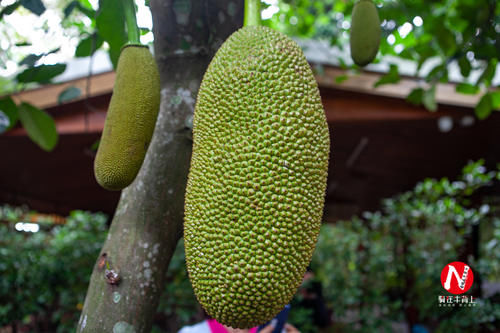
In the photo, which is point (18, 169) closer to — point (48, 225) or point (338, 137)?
Answer: point (48, 225)

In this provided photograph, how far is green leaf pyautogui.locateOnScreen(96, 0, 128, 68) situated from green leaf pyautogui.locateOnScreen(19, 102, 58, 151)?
1.09 ft

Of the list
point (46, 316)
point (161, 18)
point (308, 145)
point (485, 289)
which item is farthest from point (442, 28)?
point (46, 316)

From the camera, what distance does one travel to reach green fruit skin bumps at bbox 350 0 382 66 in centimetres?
99

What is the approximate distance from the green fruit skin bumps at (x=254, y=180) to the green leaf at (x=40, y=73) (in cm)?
53

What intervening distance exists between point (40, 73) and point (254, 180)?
2.34ft

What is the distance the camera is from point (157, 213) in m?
0.78

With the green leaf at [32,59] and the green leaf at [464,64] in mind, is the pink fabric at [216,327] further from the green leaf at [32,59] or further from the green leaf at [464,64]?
the green leaf at [464,64]

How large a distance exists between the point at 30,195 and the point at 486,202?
175 inches

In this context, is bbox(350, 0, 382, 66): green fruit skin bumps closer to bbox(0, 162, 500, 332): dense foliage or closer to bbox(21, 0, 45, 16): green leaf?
bbox(21, 0, 45, 16): green leaf

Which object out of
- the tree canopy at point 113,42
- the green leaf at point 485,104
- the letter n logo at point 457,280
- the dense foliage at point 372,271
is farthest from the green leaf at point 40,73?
the dense foliage at point 372,271

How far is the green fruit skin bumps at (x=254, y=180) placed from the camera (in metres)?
0.53

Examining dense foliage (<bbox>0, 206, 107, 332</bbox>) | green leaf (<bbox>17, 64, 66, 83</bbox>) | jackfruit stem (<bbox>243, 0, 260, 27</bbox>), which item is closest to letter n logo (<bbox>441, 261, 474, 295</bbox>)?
jackfruit stem (<bbox>243, 0, 260, 27</bbox>)

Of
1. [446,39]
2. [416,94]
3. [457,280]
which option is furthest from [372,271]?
[446,39]

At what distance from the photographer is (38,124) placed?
3.90 feet
